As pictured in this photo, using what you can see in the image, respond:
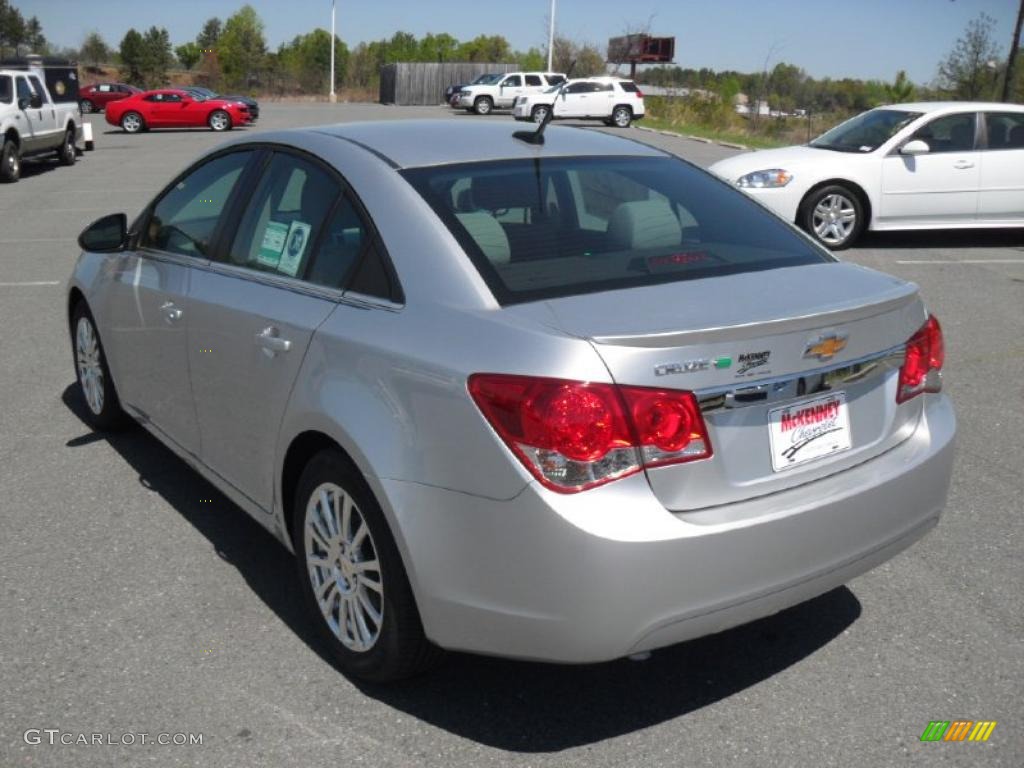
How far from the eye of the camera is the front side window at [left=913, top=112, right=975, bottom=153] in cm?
1258

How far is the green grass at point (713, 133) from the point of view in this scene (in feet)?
97.3

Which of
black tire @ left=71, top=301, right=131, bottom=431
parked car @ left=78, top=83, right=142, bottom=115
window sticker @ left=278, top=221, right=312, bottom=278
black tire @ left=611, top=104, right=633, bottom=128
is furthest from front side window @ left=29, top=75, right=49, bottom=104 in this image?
parked car @ left=78, top=83, right=142, bottom=115

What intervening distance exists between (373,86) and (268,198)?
75881 mm

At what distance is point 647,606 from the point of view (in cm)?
283

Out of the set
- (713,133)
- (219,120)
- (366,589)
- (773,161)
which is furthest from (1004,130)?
(219,120)

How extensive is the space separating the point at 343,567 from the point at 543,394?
104 cm

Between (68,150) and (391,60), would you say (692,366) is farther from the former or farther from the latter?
(391,60)

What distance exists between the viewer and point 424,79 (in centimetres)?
6856

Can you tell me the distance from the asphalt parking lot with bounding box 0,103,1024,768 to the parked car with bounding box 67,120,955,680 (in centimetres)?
27

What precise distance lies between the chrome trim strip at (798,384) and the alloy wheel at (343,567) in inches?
41.5

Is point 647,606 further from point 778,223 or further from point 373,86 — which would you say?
point 373,86

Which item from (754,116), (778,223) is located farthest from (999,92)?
(778,223)

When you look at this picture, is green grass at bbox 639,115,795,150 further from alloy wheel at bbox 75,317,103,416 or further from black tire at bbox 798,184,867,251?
alloy wheel at bbox 75,317,103,416

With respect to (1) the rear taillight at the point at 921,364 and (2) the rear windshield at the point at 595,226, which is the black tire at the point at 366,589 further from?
(1) the rear taillight at the point at 921,364
